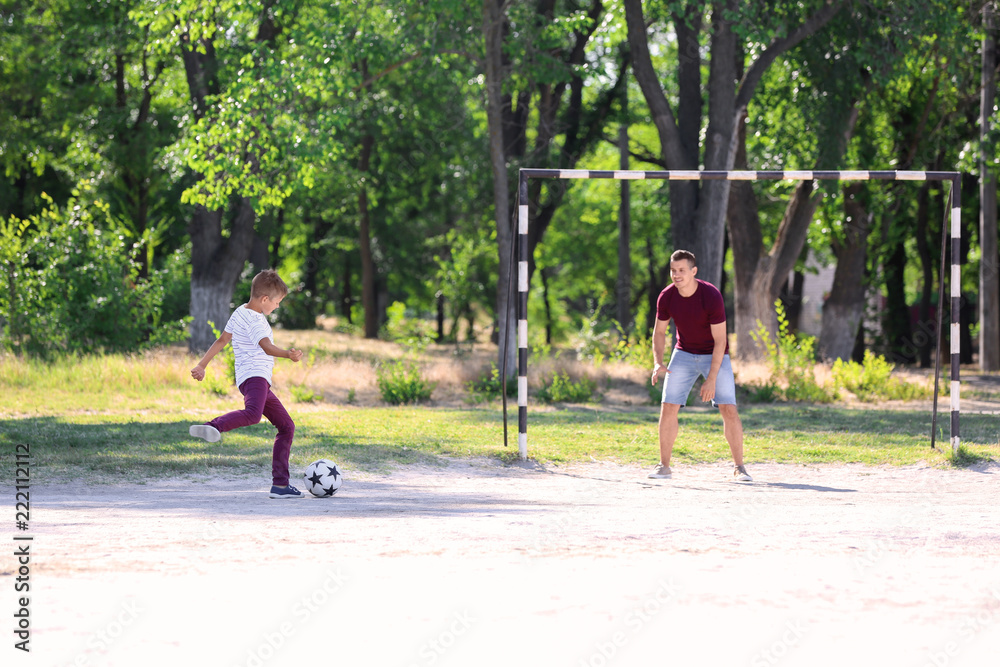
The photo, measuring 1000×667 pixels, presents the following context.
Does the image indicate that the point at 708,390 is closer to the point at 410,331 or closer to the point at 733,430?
the point at 733,430

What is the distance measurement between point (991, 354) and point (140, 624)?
23.0 meters

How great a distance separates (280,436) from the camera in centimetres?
772

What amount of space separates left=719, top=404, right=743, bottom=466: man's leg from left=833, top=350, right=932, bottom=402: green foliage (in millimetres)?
7995

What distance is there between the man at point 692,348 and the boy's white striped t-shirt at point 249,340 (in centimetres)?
328

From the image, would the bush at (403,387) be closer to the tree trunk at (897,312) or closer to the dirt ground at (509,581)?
the dirt ground at (509,581)

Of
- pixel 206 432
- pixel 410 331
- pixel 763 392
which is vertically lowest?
pixel 763 392

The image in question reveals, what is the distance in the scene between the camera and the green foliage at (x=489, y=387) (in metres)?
16.2

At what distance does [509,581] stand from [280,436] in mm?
3325

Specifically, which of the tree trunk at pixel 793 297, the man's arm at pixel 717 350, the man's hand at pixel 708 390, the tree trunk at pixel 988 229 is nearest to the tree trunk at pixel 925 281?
the tree trunk at pixel 988 229

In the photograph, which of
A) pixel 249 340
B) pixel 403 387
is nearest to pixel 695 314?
pixel 249 340

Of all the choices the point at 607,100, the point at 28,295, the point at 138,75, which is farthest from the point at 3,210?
the point at 607,100

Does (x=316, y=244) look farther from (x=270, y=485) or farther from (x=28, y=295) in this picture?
(x=270, y=485)

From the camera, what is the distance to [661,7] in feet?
64.1

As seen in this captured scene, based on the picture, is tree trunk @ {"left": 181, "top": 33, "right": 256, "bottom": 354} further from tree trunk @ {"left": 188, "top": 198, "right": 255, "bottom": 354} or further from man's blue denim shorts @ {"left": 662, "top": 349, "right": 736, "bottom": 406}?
man's blue denim shorts @ {"left": 662, "top": 349, "right": 736, "bottom": 406}
